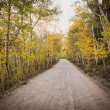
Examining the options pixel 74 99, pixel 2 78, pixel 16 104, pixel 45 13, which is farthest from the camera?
pixel 45 13

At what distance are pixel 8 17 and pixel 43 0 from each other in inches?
368

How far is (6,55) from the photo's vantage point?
15.8m

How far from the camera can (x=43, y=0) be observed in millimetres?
24469

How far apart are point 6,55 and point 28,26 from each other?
294 cm

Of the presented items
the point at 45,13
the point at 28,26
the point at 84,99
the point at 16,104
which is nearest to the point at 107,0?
the point at 45,13

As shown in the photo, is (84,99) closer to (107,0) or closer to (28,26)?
(28,26)

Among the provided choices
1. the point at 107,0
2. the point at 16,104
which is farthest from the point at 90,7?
the point at 16,104

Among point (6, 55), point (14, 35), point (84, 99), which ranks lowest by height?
point (84, 99)

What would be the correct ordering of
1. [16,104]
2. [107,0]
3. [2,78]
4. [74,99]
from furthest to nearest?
1. [107,0]
2. [2,78]
3. [74,99]
4. [16,104]

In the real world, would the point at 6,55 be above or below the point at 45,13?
below

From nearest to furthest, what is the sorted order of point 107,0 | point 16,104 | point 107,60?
point 16,104, point 107,0, point 107,60

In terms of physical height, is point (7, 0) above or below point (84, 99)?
above

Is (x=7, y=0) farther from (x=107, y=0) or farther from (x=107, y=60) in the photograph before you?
(x=107, y=60)

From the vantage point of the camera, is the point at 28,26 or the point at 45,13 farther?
the point at 45,13
